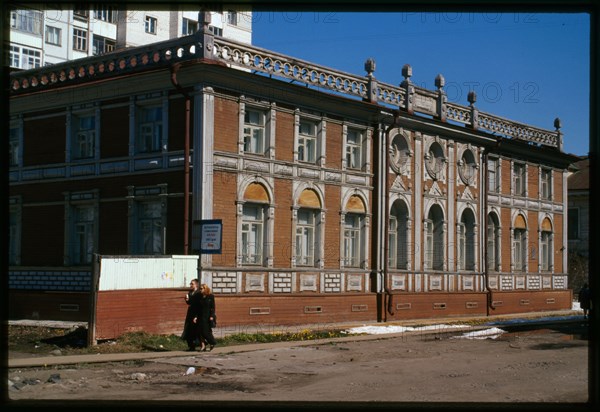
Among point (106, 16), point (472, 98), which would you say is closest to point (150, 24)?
point (106, 16)

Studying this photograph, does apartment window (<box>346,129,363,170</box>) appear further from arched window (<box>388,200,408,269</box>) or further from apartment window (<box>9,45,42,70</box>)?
apartment window (<box>9,45,42,70</box>)

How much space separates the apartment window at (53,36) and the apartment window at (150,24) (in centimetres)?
585

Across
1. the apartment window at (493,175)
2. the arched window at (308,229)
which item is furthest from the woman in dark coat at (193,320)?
the apartment window at (493,175)

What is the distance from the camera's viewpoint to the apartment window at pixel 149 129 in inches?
1129

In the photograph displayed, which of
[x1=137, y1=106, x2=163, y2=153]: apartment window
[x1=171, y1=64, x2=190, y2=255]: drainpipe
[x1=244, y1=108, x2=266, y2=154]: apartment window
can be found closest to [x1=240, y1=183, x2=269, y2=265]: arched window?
[x1=244, y1=108, x2=266, y2=154]: apartment window

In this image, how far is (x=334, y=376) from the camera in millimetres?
17578

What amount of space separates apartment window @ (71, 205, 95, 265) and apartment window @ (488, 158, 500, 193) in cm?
1944

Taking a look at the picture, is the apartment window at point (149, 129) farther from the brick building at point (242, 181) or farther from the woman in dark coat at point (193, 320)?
the woman in dark coat at point (193, 320)

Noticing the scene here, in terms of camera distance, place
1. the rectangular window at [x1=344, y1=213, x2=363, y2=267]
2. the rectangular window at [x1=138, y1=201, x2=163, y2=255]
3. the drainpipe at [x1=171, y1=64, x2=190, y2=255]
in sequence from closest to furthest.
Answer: the drainpipe at [x1=171, y1=64, x2=190, y2=255] → the rectangular window at [x1=138, y1=201, x2=163, y2=255] → the rectangular window at [x1=344, y1=213, x2=363, y2=267]

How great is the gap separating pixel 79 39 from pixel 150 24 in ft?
19.8

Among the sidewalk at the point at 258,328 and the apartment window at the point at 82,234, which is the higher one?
the apartment window at the point at 82,234

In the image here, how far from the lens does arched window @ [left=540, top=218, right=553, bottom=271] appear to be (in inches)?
1780

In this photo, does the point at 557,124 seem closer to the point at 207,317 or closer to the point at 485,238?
the point at 485,238

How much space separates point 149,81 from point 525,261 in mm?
23214
